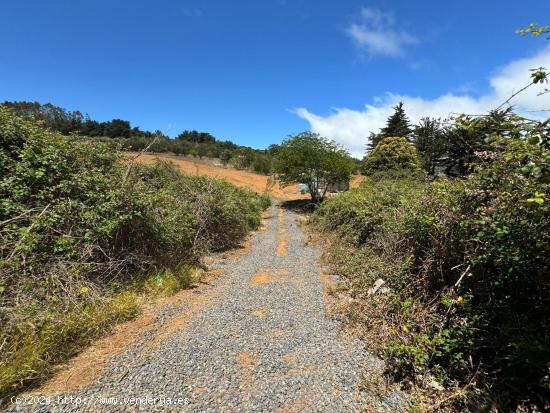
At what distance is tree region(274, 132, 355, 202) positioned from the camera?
61.8ft

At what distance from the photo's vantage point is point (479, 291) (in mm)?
3557

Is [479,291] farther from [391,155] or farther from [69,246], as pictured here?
[391,155]

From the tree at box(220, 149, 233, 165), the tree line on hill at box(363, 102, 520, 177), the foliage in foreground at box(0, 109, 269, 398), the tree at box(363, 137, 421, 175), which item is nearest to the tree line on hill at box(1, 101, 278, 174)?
the tree at box(220, 149, 233, 165)

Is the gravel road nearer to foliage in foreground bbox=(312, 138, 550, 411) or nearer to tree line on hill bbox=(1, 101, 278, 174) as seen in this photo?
foliage in foreground bbox=(312, 138, 550, 411)

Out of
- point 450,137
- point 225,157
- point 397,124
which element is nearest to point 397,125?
point 397,124

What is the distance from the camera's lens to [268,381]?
321cm

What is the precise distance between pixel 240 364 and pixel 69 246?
3.16 m

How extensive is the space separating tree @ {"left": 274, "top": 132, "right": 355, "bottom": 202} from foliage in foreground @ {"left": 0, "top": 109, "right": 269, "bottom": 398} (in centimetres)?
1232

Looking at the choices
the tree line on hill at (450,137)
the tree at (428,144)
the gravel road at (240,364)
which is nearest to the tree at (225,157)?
the tree line on hill at (450,137)

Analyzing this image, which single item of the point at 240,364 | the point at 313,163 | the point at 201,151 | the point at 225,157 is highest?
the point at 201,151

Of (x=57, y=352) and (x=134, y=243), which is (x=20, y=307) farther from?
(x=134, y=243)

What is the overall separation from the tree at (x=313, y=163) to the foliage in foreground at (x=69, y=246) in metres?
12.3

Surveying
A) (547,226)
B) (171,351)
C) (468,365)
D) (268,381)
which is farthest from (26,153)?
(547,226)

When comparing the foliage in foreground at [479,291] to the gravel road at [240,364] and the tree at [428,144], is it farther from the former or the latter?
the tree at [428,144]
